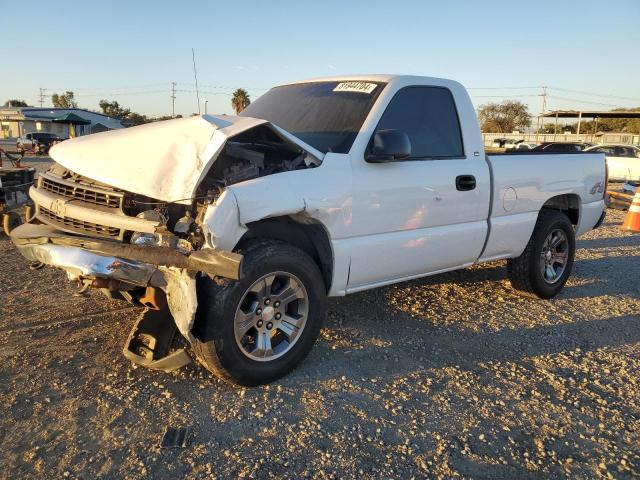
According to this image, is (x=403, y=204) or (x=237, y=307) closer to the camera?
(x=237, y=307)

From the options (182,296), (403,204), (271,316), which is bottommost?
(271,316)

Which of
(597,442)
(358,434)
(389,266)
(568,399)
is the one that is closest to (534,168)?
(389,266)

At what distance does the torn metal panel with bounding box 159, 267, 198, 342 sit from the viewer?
287 centimetres

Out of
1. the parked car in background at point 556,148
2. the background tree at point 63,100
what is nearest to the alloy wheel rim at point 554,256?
the parked car in background at point 556,148

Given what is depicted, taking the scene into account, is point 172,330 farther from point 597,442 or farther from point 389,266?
point 597,442

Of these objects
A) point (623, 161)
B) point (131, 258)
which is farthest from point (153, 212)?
point (623, 161)

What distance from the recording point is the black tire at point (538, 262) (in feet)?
17.0

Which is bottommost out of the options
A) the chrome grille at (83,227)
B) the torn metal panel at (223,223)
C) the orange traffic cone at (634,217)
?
the orange traffic cone at (634,217)

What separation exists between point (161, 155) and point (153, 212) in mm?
359

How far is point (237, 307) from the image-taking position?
10.1 feet

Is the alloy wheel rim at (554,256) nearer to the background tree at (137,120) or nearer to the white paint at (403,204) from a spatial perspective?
the white paint at (403,204)

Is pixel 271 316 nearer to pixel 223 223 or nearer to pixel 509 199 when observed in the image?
pixel 223 223

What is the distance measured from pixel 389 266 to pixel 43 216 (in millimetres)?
2492

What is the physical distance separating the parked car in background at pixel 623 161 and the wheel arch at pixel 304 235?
19217 millimetres
